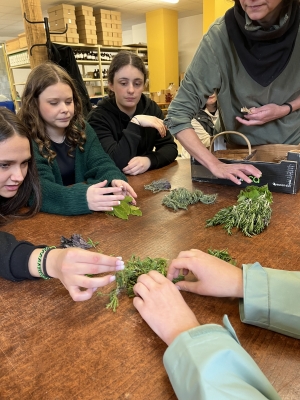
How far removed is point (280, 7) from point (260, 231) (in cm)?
108

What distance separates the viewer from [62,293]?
90cm

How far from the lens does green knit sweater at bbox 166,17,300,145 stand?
1.67 meters

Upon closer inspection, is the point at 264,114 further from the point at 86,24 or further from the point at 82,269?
the point at 86,24

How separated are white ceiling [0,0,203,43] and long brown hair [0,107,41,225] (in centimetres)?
723

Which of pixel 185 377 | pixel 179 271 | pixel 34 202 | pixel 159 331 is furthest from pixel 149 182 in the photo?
pixel 185 377

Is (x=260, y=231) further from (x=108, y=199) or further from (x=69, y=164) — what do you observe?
(x=69, y=164)

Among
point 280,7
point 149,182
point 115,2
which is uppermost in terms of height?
point 115,2

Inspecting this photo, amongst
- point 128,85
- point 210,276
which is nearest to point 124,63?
point 128,85

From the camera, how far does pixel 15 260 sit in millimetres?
976

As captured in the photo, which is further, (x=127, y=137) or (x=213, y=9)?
(x=213, y=9)

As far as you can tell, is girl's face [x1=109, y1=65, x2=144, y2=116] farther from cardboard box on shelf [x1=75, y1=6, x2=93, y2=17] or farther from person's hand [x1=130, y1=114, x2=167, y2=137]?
cardboard box on shelf [x1=75, y1=6, x2=93, y2=17]

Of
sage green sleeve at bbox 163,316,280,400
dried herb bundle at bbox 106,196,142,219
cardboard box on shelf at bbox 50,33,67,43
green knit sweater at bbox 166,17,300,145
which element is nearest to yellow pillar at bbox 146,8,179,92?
cardboard box on shelf at bbox 50,33,67,43

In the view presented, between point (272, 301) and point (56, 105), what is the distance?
1.67 meters

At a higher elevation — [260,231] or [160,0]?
[160,0]
